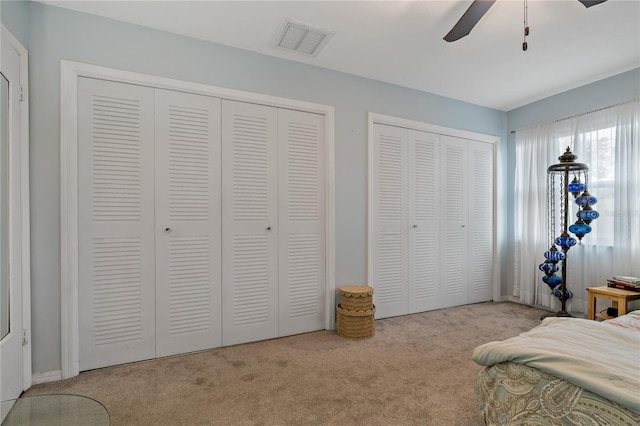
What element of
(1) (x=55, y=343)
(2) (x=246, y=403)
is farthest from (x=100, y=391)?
(2) (x=246, y=403)

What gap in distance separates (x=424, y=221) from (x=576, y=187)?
1.52 meters

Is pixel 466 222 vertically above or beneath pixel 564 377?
above

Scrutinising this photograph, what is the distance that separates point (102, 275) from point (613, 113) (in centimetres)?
487

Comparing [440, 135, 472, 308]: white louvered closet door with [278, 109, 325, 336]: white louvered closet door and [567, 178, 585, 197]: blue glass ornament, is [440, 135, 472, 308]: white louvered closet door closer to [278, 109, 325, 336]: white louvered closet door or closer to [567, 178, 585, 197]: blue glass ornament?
[567, 178, 585, 197]: blue glass ornament

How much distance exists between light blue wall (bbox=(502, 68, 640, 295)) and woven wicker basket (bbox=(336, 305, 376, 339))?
95.0 inches

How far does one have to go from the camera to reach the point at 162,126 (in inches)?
96.2

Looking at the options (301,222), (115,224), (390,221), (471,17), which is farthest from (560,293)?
(115,224)

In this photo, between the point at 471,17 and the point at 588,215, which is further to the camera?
the point at 588,215

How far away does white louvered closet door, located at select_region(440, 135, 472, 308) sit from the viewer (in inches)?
147

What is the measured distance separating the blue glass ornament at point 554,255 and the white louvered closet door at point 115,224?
12.9ft

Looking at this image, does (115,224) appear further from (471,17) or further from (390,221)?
(471,17)

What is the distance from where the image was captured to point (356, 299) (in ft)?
9.27

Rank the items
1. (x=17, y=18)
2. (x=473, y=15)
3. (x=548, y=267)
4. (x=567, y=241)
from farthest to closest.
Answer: (x=548, y=267) < (x=567, y=241) < (x=17, y=18) < (x=473, y=15)

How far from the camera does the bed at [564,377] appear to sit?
107 cm
